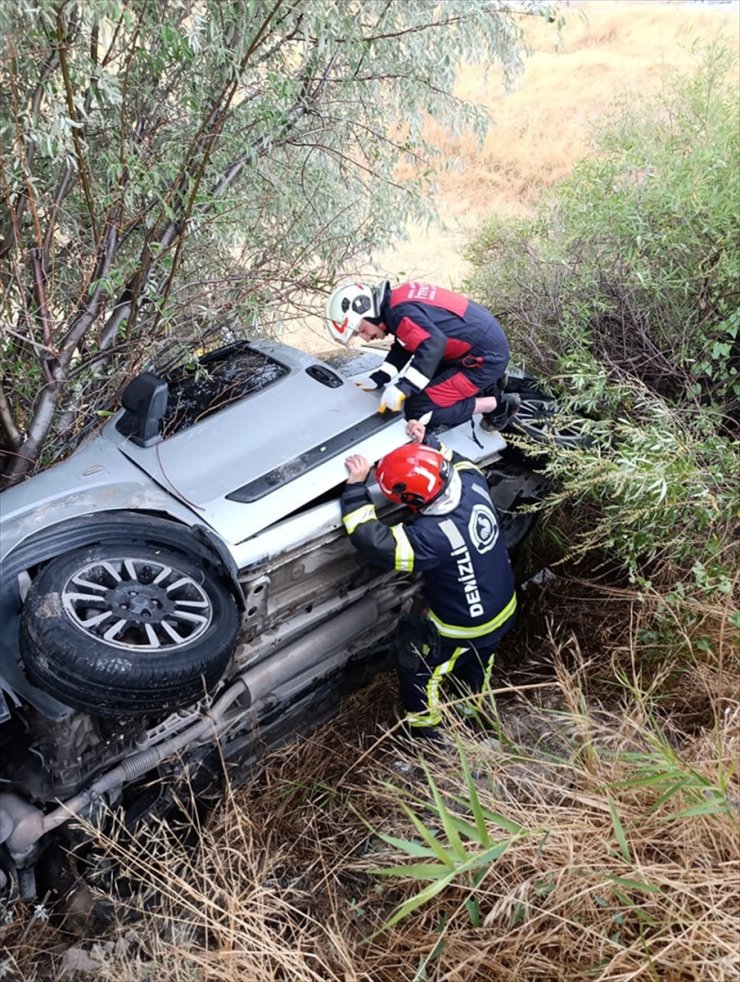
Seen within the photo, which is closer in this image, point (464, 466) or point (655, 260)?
point (464, 466)

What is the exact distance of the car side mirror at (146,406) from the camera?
10.8ft

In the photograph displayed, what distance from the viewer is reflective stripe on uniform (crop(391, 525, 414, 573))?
321cm

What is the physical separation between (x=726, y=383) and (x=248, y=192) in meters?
3.13

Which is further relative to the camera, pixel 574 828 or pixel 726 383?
pixel 726 383

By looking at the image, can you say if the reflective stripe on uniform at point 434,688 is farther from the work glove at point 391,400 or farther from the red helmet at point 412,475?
the work glove at point 391,400

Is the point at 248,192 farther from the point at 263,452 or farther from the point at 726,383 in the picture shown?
the point at 726,383

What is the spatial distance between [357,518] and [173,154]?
2.34 meters

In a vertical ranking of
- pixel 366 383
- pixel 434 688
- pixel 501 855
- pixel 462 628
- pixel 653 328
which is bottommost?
pixel 434 688

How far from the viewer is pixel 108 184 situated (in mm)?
4180

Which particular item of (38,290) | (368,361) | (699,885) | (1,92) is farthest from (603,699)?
(1,92)

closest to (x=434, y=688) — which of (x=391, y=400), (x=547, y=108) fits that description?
(x=391, y=400)

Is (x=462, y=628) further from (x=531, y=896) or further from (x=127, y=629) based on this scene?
(x=127, y=629)

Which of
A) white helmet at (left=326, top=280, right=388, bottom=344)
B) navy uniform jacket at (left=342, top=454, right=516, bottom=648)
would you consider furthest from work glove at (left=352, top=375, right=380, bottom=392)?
navy uniform jacket at (left=342, top=454, right=516, bottom=648)

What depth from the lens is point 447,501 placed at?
337 centimetres
